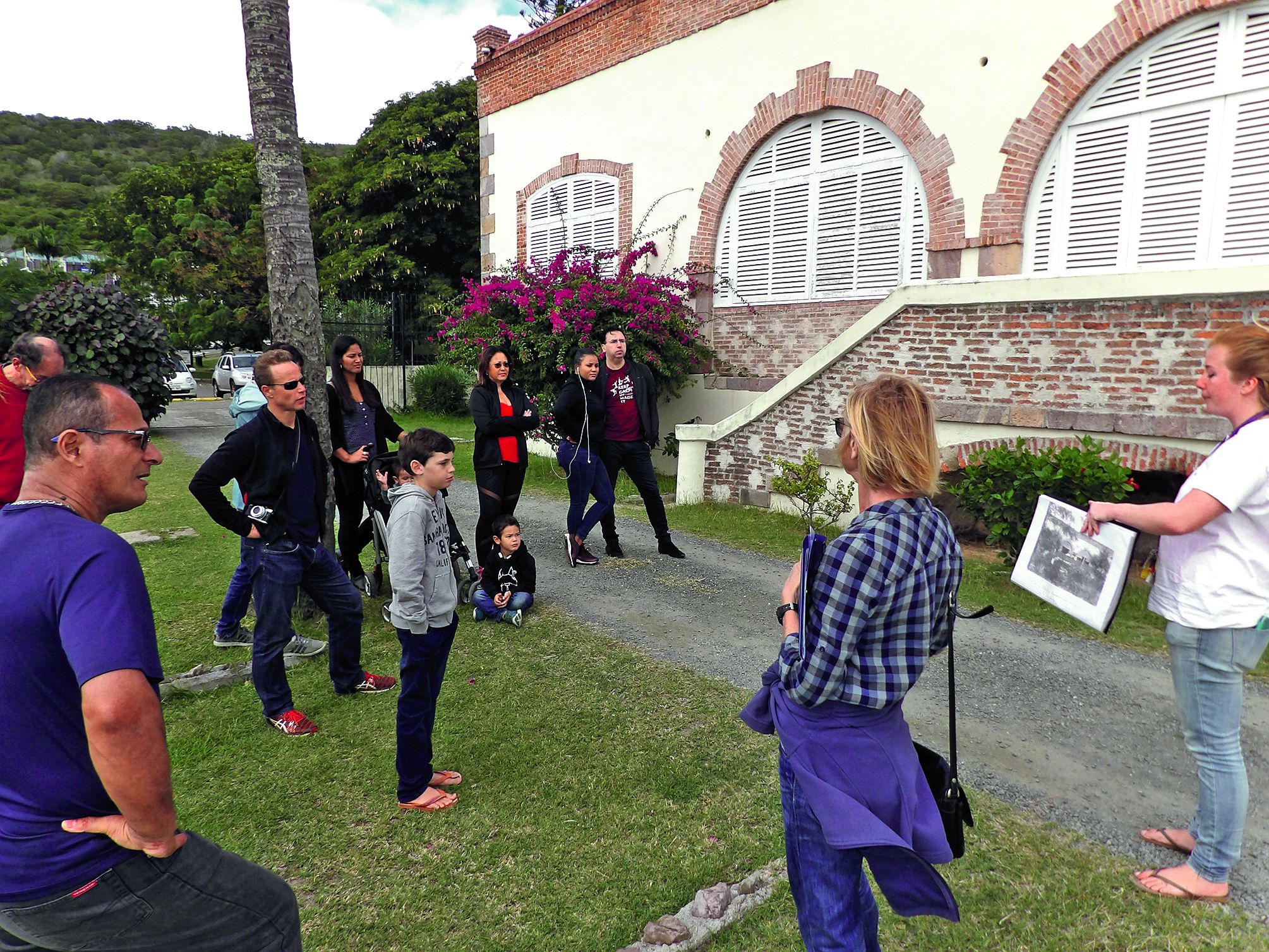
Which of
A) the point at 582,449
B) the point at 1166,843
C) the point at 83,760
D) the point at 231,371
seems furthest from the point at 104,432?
the point at 231,371

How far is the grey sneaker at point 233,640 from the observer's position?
5445mm

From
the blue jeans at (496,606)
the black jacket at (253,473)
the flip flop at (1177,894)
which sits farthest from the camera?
the blue jeans at (496,606)

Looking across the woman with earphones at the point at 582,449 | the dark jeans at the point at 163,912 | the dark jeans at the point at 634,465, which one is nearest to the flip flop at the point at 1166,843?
the dark jeans at the point at 163,912

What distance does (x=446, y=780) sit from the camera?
372cm

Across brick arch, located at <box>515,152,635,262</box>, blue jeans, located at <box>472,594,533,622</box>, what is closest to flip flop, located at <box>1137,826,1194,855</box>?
blue jeans, located at <box>472,594,533,622</box>

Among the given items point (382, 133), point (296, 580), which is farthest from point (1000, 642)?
point (382, 133)

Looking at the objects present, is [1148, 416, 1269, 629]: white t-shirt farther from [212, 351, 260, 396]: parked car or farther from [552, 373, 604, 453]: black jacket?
[212, 351, 260, 396]: parked car

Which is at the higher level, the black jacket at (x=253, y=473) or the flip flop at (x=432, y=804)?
the black jacket at (x=253, y=473)

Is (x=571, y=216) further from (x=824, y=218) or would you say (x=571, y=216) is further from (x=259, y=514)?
(x=259, y=514)

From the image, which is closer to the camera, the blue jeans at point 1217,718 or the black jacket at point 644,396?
the blue jeans at point 1217,718

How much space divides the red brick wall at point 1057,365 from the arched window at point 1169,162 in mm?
1208

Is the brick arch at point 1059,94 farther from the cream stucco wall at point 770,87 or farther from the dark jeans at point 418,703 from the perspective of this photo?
the dark jeans at point 418,703

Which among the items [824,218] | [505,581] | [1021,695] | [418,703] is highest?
[824,218]

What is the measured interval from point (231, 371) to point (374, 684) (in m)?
26.7
